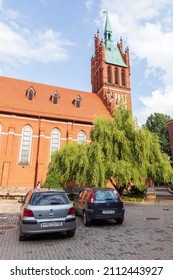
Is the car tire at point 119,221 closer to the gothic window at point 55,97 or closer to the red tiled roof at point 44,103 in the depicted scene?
the red tiled roof at point 44,103

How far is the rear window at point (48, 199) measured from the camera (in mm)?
6141

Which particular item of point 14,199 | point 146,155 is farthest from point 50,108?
point 146,155

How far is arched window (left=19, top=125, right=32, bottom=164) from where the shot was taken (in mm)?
25047

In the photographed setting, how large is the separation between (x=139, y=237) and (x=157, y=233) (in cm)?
93

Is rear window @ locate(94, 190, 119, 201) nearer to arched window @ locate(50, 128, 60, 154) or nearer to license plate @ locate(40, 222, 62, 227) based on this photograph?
license plate @ locate(40, 222, 62, 227)

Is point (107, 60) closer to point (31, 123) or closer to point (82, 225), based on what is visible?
point (31, 123)

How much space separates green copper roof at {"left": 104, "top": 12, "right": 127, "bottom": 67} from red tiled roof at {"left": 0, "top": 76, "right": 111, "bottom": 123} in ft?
34.6

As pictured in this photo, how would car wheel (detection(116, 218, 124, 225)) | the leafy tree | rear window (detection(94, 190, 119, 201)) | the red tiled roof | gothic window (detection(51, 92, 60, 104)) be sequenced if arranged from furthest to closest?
the leafy tree
gothic window (detection(51, 92, 60, 104))
the red tiled roof
car wheel (detection(116, 218, 124, 225))
rear window (detection(94, 190, 119, 201))

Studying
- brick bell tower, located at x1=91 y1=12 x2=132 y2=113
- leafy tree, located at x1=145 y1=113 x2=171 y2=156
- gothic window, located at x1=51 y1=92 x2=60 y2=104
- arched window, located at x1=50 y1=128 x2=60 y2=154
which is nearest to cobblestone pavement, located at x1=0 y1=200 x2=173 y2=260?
arched window, located at x1=50 y1=128 x2=60 y2=154

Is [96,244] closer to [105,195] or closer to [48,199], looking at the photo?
[48,199]

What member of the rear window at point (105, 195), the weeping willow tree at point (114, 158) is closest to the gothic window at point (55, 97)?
the weeping willow tree at point (114, 158)

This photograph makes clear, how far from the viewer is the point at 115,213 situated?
8.21 metres

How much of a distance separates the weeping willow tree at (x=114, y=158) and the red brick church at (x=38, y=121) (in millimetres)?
4132

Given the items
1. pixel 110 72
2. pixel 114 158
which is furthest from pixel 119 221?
pixel 110 72
